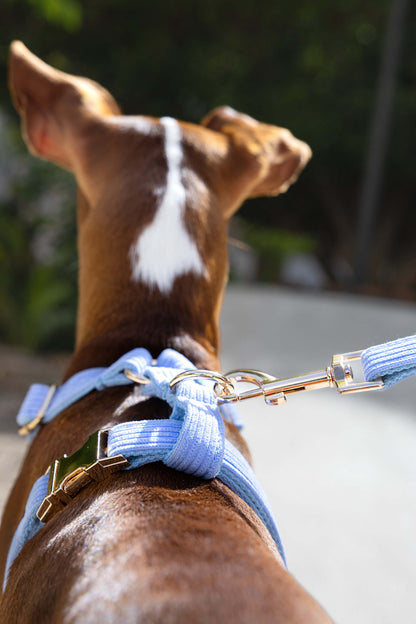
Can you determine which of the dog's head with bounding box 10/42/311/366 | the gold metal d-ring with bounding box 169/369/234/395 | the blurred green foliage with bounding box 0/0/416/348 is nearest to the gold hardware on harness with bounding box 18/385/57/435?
the dog's head with bounding box 10/42/311/366

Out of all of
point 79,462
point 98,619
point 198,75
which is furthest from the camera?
point 198,75

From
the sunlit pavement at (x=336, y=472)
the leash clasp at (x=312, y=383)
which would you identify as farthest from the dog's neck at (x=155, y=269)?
the sunlit pavement at (x=336, y=472)

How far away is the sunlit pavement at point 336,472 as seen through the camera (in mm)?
2211

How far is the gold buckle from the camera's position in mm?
906

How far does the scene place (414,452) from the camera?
3195 millimetres

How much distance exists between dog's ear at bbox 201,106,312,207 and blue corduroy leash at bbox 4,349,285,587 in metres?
0.64

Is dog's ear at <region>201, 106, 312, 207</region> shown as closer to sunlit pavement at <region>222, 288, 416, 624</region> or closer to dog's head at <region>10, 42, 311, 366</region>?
dog's head at <region>10, 42, 311, 366</region>

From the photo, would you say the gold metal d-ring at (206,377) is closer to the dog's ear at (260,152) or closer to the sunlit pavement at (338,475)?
the dog's ear at (260,152)

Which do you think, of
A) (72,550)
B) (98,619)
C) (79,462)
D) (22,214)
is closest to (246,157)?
(79,462)

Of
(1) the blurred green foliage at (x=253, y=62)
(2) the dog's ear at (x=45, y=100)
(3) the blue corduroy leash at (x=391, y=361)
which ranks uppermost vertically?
(1) the blurred green foliage at (x=253, y=62)

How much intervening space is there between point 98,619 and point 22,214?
19.4 ft

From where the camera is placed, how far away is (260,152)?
1629mm

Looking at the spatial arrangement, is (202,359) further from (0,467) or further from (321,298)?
(321,298)

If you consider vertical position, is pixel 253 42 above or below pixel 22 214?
above
